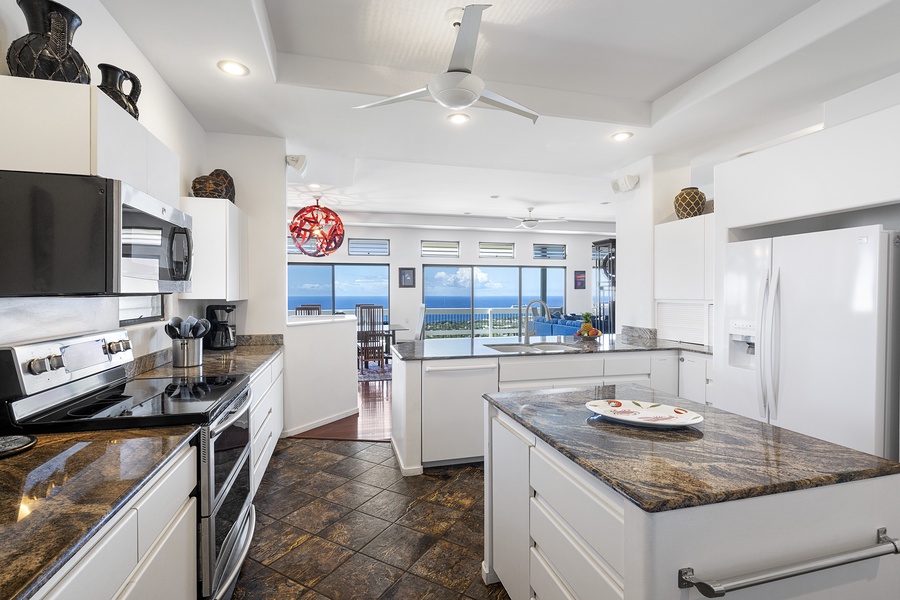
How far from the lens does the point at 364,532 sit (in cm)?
226

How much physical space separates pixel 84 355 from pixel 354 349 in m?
2.88

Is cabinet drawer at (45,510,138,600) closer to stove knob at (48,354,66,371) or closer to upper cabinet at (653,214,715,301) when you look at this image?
stove knob at (48,354,66,371)

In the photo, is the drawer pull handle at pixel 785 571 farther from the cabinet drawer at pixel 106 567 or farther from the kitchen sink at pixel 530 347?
the kitchen sink at pixel 530 347

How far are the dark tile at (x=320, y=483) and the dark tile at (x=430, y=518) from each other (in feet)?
2.04

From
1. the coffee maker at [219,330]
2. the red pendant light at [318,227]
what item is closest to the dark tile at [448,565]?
the coffee maker at [219,330]

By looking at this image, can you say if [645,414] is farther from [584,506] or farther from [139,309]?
[139,309]

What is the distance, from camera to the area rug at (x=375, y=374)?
6610 mm

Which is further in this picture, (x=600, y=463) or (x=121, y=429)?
(x=121, y=429)

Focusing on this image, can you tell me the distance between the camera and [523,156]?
4211mm

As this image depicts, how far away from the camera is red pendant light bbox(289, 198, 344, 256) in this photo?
14.9 feet

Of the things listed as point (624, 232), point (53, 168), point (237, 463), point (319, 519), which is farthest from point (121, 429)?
point (624, 232)

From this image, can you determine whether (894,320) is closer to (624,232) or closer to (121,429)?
(624,232)

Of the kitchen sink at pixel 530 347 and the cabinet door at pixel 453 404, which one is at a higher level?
the kitchen sink at pixel 530 347

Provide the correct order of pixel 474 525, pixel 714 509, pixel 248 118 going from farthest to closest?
pixel 248 118, pixel 474 525, pixel 714 509
